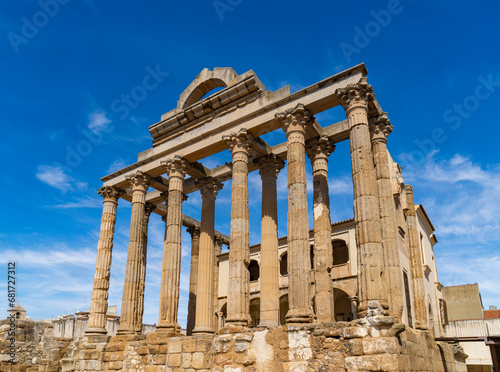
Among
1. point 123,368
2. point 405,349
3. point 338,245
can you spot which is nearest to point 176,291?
point 123,368

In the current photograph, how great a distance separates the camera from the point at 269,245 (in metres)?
16.8

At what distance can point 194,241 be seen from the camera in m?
25.5

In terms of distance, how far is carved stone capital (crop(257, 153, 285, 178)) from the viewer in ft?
61.6

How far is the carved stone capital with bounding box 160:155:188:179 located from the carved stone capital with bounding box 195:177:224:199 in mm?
1500

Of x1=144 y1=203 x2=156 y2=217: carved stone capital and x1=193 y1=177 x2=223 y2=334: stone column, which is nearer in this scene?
x1=193 y1=177 x2=223 y2=334: stone column

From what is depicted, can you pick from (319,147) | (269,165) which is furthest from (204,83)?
(319,147)

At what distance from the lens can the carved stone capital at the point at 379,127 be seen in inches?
640

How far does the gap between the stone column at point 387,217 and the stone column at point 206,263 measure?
24.4ft

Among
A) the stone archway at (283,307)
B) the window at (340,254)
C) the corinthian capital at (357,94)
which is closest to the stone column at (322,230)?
the corinthian capital at (357,94)

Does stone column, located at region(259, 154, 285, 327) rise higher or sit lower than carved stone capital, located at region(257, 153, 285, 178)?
lower

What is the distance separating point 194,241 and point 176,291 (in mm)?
7582

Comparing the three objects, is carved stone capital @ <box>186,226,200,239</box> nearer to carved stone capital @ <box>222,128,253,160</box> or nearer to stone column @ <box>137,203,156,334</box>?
stone column @ <box>137,203,156,334</box>

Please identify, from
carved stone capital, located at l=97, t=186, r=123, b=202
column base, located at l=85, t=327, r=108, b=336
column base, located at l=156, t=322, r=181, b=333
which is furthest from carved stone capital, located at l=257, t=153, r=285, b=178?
column base, located at l=85, t=327, r=108, b=336

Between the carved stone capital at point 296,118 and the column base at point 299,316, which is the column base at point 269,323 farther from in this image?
the carved stone capital at point 296,118
